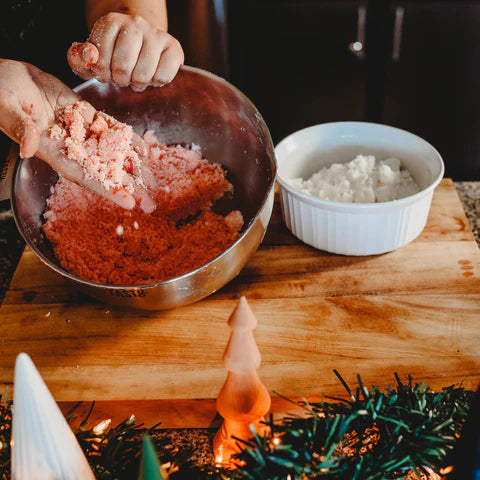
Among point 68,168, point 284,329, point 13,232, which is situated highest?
point 68,168

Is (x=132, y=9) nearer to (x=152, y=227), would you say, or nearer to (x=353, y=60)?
(x=152, y=227)

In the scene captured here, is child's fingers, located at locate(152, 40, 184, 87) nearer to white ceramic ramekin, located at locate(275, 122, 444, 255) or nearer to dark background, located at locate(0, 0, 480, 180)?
white ceramic ramekin, located at locate(275, 122, 444, 255)

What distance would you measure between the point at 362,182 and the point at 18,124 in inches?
24.5

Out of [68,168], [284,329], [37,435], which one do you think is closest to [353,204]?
[284,329]

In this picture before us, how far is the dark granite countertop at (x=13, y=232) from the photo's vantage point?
127cm

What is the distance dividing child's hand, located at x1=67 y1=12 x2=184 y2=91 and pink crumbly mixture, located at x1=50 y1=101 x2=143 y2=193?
72 millimetres

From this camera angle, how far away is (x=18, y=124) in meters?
0.74

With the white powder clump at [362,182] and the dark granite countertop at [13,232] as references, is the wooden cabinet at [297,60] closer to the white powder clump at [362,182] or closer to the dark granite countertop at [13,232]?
the dark granite countertop at [13,232]

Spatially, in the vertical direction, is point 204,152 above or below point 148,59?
below

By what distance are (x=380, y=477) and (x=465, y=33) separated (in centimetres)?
154

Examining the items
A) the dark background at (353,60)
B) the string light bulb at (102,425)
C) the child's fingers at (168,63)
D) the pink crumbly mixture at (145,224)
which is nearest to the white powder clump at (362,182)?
the pink crumbly mixture at (145,224)

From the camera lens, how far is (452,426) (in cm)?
60

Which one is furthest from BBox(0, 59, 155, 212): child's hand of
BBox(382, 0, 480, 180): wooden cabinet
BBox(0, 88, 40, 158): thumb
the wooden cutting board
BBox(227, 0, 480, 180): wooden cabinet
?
BBox(382, 0, 480, 180): wooden cabinet

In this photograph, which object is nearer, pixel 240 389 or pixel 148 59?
pixel 240 389
